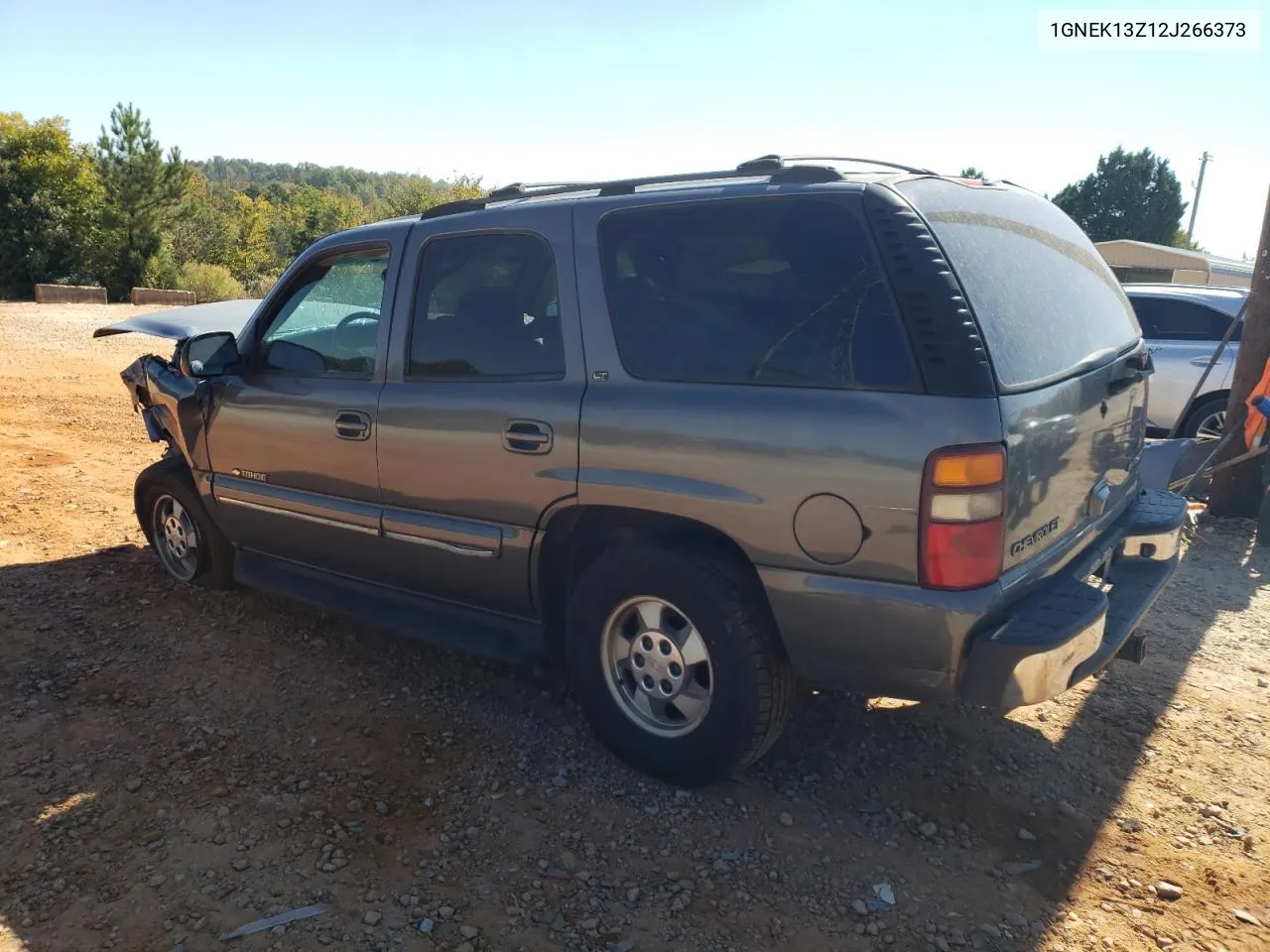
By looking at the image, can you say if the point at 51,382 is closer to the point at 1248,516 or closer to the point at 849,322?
the point at 849,322

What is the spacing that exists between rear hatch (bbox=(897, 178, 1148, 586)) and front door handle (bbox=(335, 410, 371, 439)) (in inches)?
88.0

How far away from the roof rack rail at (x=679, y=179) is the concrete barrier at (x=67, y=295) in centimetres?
2412

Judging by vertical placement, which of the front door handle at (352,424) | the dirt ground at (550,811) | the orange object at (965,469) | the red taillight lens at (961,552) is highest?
the orange object at (965,469)

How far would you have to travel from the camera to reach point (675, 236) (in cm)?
309

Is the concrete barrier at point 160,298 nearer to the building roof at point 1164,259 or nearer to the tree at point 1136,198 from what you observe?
the building roof at point 1164,259

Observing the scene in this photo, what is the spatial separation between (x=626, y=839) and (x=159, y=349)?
1411 cm

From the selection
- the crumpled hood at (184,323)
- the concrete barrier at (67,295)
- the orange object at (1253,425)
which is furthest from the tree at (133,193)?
the orange object at (1253,425)

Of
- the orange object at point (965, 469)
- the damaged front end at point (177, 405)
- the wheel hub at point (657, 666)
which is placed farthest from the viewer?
the damaged front end at point (177, 405)

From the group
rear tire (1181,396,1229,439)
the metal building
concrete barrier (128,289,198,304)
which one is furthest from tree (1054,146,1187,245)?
rear tire (1181,396,1229,439)

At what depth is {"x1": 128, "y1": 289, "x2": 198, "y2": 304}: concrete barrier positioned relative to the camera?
2375 cm

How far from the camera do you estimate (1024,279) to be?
9.81 feet

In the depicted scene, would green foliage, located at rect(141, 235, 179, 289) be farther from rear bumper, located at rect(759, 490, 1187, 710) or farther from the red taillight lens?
the red taillight lens

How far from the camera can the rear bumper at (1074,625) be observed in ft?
8.39

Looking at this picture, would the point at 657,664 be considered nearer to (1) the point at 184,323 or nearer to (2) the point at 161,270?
(1) the point at 184,323
